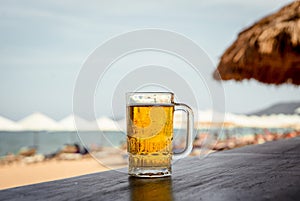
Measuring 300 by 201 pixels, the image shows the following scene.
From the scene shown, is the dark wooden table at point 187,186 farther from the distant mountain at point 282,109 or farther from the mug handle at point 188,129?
the distant mountain at point 282,109

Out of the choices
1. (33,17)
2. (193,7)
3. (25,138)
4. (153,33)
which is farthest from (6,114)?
(153,33)

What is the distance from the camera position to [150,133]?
542 millimetres

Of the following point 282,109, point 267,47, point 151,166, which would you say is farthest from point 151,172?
point 282,109

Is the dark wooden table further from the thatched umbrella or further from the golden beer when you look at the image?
the thatched umbrella

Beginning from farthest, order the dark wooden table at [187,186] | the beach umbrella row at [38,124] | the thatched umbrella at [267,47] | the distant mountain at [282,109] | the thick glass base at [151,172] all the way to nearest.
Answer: the beach umbrella row at [38,124] → the distant mountain at [282,109] → the thatched umbrella at [267,47] → the thick glass base at [151,172] → the dark wooden table at [187,186]

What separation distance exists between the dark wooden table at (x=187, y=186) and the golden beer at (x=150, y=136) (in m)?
0.02

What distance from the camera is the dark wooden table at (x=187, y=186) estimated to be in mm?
389

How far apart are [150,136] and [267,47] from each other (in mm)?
2463

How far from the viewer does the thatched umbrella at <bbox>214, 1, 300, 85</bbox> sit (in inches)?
112

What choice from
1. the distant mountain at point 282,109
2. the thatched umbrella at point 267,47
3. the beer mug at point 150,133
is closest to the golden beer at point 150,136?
the beer mug at point 150,133

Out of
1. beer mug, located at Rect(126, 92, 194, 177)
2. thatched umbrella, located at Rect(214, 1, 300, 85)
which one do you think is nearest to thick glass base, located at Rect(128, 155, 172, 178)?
beer mug, located at Rect(126, 92, 194, 177)

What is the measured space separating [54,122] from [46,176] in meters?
5.24

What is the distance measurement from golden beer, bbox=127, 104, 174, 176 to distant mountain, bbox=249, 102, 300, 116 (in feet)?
29.3

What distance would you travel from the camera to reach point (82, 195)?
1.32ft
